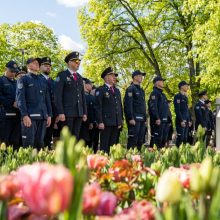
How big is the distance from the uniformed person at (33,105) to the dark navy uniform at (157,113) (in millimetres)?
4291

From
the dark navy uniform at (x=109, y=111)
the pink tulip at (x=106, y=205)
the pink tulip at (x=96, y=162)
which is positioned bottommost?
the pink tulip at (x=106, y=205)

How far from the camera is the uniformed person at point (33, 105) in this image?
23.9ft

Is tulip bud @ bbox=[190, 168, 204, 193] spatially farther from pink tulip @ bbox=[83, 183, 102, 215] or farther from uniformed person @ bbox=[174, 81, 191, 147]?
uniformed person @ bbox=[174, 81, 191, 147]

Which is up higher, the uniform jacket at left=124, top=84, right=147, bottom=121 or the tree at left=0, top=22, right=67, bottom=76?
the tree at left=0, top=22, right=67, bottom=76

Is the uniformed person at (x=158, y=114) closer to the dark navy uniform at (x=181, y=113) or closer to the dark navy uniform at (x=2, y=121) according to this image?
the dark navy uniform at (x=181, y=113)

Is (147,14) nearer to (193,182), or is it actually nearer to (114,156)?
(114,156)

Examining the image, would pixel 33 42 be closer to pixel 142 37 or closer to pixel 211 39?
pixel 142 37

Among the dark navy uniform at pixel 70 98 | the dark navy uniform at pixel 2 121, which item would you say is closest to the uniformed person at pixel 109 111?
the dark navy uniform at pixel 70 98

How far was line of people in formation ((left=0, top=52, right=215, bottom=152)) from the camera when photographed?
7539 millimetres

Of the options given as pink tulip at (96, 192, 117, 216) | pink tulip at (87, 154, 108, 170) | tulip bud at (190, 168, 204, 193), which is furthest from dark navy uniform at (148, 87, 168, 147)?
tulip bud at (190, 168, 204, 193)

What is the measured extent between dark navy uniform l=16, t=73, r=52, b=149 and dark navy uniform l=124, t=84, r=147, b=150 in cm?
279

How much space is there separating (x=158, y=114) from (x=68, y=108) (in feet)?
13.3

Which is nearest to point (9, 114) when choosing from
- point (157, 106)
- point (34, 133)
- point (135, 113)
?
point (34, 133)

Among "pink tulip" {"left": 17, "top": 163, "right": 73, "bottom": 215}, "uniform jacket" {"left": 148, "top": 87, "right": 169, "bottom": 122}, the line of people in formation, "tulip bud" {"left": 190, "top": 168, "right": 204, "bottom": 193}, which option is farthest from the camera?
"uniform jacket" {"left": 148, "top": 87, "right": 169, "bottom": 122}
